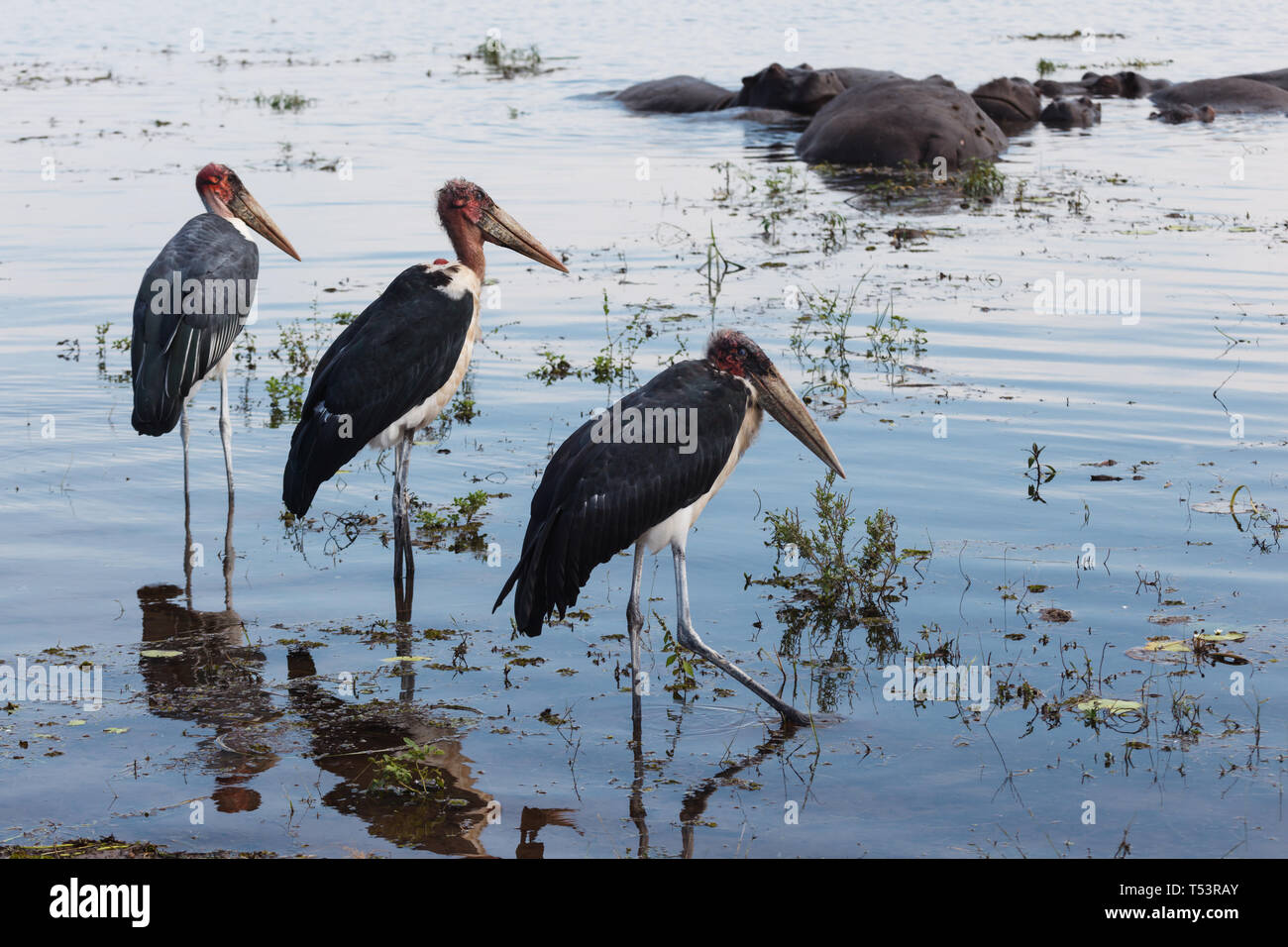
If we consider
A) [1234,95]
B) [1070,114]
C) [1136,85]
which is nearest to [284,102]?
[1070,114]

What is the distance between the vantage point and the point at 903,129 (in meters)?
18.6

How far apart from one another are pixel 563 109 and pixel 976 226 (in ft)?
37.9

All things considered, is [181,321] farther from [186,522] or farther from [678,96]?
[678,96]

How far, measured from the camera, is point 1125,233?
49.5ft

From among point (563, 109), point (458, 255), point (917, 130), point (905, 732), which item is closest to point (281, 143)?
point (563, 109)

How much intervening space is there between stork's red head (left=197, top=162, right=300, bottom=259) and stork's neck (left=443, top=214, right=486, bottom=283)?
1.95 metres

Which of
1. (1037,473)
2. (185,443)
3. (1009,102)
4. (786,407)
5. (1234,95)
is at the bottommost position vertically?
(1037,473)

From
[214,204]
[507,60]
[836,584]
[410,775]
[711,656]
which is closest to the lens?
[410,775]

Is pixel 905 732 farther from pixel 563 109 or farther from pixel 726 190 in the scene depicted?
pixel 563 109

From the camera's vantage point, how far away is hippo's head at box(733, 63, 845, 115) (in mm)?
23516

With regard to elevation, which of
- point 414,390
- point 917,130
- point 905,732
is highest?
point 917,130

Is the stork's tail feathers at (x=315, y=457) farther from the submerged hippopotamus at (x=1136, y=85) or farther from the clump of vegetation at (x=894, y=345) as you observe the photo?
the submerged hippopotamus at (x=1136, y=85)

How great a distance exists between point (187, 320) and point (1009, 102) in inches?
676

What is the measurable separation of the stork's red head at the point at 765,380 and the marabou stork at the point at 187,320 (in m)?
3.53
